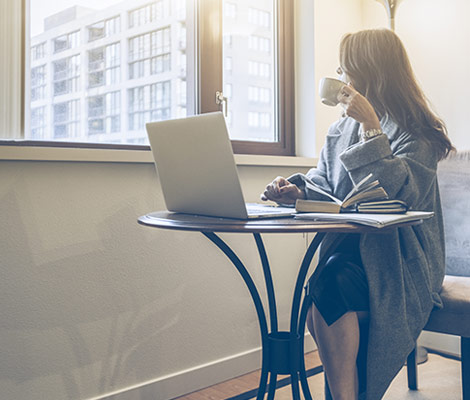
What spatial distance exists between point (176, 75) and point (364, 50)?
831 millimetres

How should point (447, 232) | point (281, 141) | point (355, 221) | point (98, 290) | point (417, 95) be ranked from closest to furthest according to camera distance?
point (355, 221)
point (417, 95)
point (98, 290)
point (447, 232)
point (281, 141)

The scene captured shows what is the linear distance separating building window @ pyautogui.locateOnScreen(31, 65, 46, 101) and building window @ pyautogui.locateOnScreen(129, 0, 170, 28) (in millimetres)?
415

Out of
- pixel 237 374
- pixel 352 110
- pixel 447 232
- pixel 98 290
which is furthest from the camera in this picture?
pixel 237 374

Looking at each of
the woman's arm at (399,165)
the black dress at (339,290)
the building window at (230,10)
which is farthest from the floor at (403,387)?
the building window at (230,10)

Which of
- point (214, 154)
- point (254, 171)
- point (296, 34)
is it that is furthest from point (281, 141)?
point (214, 154)

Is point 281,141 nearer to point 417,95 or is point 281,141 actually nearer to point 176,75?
point 176,75

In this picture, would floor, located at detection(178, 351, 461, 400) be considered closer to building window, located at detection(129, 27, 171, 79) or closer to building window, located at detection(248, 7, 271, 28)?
building window, located at detection(129, 27, 171, 79)

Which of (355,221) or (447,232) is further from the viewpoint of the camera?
(447,232)

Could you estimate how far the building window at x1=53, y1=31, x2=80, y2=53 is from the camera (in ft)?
5.60

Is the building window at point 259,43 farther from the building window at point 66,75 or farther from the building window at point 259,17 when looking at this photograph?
the building window at point 66,75

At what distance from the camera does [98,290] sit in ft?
5.45

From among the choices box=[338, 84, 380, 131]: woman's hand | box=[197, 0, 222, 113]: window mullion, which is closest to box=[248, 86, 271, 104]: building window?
box=[197, 0, 222, 113]: window mullion

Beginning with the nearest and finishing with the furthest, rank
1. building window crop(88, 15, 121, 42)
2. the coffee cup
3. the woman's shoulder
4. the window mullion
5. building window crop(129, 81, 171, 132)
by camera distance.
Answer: the coffee cup
the woman's shoulder
building window crop(88, 15, 121, 42)
building window crop(129, 81, 171, 132)
the window mullion

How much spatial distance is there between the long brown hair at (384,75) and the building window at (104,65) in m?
0.84
